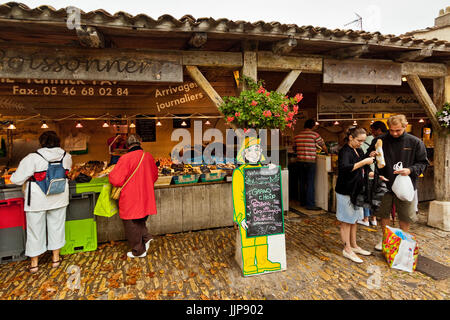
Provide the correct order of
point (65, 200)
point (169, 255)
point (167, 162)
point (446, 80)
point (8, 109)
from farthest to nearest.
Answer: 1. point (167, 162)
2. point (8, 109)
3. point (446, 80)
4. point (169, 255)
5. point (65, 200)

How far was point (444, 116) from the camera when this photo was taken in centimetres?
547

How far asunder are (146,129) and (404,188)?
7.62 m

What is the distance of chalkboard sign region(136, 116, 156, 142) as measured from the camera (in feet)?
30.6

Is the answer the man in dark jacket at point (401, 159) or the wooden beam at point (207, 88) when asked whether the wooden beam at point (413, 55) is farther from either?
the wooden beam at point (207, 88)

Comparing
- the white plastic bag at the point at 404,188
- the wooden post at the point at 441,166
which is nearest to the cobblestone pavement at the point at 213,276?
the wooden post at the point at 441,166

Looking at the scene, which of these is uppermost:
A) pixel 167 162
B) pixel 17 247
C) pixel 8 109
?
pixel 8 109

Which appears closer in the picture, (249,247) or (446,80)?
(249,247)

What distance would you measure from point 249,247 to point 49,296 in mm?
2549

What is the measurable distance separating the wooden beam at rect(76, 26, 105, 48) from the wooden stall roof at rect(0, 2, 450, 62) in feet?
0.26

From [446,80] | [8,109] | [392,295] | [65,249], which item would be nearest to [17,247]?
[65,249]

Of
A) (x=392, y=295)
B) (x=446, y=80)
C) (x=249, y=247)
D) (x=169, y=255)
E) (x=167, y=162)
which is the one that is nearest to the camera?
(x=392, y=295)

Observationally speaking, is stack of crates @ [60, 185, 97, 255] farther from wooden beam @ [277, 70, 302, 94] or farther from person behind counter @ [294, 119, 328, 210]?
person behind counter @ [294, 119, 328, 210]
